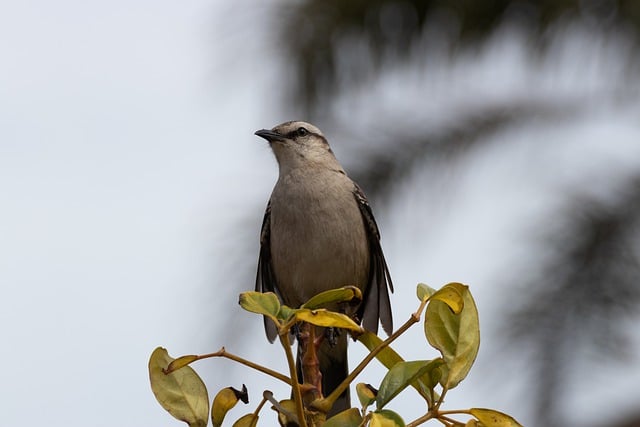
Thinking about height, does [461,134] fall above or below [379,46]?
below

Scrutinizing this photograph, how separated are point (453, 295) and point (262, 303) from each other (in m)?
0.42

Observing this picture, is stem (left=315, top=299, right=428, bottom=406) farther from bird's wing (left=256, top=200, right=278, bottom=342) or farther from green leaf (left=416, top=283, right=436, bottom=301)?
bird's wing (left=256, top=200, right=278, bottom=342)

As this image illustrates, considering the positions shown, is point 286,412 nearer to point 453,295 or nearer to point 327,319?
point 327,319

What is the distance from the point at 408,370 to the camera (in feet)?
7.57

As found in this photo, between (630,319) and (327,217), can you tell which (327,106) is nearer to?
(630,319)

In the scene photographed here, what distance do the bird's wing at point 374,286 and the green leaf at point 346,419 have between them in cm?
285

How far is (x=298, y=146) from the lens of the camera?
628 centimetres

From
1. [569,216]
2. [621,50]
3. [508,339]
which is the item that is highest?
[621,50]

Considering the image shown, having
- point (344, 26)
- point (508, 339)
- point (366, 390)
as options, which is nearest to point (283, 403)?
point (366, 390)

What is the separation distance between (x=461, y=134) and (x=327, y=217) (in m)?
4.26

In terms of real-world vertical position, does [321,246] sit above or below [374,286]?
above

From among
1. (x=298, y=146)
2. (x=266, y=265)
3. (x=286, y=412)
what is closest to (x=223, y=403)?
(x=286, y=412)

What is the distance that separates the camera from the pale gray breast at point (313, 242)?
5.69m

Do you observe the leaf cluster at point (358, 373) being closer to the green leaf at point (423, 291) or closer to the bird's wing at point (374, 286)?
the green leaf at point (423, 291)
